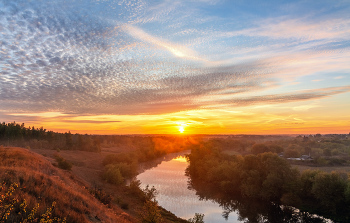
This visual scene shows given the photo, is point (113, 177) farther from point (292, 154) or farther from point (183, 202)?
point (292, 154)

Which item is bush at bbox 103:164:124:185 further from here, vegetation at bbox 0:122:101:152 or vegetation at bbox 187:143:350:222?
vegetation at bbox 0:122:101:152

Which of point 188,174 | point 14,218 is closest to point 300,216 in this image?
point 188,174

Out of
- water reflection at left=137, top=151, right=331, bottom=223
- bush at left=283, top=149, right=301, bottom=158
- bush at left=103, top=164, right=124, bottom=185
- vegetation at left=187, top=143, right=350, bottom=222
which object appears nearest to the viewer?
vegetation at left=187, top=143, right=350, bottom=222

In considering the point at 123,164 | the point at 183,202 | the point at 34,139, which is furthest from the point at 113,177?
the point at 34,139

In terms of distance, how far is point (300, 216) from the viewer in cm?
3306

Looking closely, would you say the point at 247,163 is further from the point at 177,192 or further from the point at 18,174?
the point at 18,174

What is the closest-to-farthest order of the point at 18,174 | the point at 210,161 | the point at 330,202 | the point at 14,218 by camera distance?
the point at 14,218 < the point at 18,174 < the point at 330,202 < the point at 210,161

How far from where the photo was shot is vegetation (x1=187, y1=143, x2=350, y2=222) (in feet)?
105

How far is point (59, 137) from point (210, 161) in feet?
281

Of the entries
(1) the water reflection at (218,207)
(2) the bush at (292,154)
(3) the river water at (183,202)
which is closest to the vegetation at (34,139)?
(3) the river water at (183,202)

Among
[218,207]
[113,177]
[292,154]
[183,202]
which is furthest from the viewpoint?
[292,154]

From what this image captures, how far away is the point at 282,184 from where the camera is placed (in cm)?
3794

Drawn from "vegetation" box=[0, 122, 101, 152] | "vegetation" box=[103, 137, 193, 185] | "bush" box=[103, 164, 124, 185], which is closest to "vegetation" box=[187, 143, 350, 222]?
"vegetation" box=[103, 137, 193, 185]

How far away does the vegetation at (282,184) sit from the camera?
105 feet
